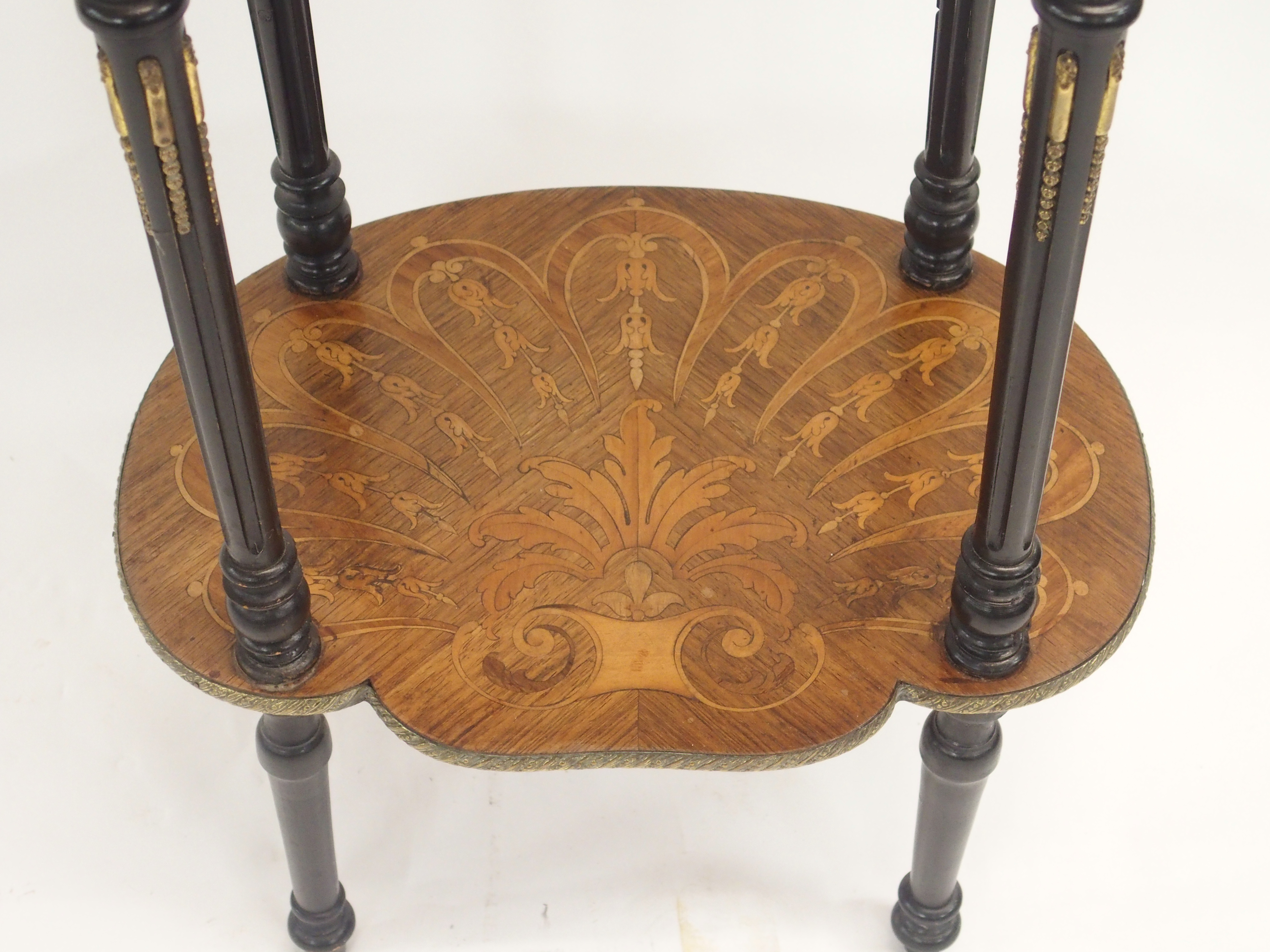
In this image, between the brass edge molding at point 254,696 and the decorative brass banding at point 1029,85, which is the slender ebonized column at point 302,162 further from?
the decorative brass banding at point 1029,85

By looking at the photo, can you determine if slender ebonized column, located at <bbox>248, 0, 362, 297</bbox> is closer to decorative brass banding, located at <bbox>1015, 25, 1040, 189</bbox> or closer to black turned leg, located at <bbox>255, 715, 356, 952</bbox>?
black turned leg, located at <bbox>255, 715, 356, 952</bbox>

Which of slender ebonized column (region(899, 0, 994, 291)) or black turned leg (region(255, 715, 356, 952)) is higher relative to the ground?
slender ebonized column (region(899, 0, 994, 291))

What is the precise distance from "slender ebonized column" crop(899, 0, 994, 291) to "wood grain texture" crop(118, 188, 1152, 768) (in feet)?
0.09

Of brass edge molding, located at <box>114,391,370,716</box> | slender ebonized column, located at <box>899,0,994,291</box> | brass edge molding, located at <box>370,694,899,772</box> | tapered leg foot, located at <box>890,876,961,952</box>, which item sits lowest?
tapered leg foot, located at <box>890,876,961,952</box>

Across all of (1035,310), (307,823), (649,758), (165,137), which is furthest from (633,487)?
(165,137)

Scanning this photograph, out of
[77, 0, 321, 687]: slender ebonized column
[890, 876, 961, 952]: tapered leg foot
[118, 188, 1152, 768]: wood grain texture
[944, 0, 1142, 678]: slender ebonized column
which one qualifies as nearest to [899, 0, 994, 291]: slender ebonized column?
[118, 188, 1152, 768]: wood grain texture

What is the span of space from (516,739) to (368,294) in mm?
535

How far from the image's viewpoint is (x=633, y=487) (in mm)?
1676

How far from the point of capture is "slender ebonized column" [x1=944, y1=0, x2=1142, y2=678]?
1.14 m

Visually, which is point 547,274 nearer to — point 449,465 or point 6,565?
point 449,465

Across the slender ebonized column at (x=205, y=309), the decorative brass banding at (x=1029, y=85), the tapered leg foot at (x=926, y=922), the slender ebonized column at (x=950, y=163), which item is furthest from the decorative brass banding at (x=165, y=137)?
the tapered leg foot at (x=926, y=922)

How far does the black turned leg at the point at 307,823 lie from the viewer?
1.60 metres

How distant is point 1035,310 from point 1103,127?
0.44ft

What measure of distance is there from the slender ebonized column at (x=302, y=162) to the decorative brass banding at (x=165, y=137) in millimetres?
478
